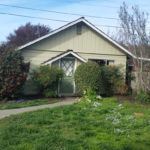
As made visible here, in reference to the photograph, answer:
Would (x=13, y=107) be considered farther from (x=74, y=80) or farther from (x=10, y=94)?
(x=74, y=80)

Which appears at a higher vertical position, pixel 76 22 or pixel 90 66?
pixel 76 22

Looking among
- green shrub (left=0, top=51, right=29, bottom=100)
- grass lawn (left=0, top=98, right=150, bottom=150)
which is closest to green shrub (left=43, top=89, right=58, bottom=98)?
green shrub (left=0, top=51, right=29, bottom=100)

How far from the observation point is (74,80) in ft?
90.6

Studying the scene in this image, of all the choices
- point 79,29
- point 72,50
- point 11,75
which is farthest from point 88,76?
point 11,75

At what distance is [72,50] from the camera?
1121 inches

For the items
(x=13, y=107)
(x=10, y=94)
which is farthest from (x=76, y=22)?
(x=13, y=107)

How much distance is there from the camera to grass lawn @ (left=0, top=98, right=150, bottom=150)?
1063cm

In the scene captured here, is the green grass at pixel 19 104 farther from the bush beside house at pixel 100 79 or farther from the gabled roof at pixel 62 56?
the gabled roof at pixel 62 56

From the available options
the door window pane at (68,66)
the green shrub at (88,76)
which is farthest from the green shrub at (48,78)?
the door window pane at (68,66)

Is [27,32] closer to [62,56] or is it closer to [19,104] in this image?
[62,56]

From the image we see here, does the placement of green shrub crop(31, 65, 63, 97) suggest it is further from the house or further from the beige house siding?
the beige house siding

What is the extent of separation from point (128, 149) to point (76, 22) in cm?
1888

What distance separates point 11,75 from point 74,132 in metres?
12.2

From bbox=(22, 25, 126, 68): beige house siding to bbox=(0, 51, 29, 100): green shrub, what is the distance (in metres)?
2.75
